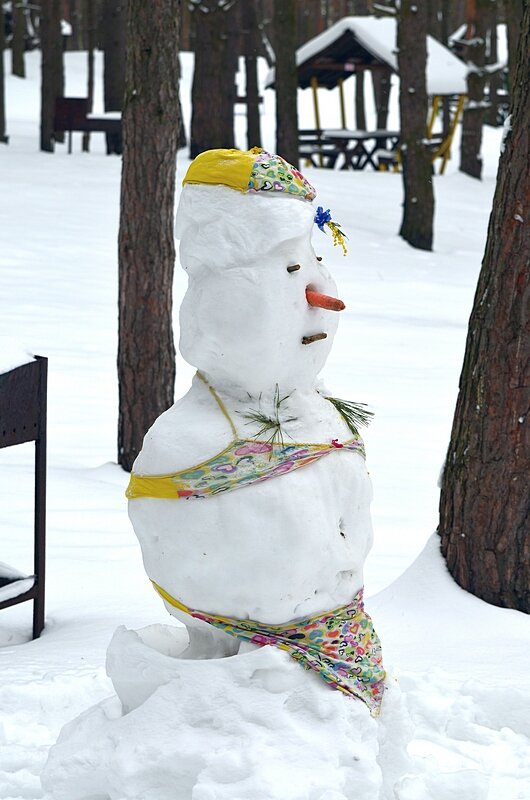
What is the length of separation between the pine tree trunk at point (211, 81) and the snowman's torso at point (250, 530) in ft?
41.8

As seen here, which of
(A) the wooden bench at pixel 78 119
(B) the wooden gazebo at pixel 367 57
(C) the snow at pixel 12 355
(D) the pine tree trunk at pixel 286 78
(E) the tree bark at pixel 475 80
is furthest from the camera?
(B) the wooden gazebo at pixel 367 57

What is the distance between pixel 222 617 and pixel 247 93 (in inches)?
632

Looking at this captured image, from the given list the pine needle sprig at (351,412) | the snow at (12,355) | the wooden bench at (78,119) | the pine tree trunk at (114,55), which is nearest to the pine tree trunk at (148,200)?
the snow at (12,355)

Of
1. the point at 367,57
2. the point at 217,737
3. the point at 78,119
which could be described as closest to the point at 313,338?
the point at 217,737

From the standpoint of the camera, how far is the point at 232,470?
9.17ft

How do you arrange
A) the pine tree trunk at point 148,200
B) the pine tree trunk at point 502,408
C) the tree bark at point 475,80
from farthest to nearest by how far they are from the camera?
the tree bark at point 475,80 → the pine tree trunk at point 148,200 → the pine tree trunk at point 502,408

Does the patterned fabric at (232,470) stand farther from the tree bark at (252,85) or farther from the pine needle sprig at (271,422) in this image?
the tree bark at (252,85)

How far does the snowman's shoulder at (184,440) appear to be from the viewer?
2.82 metres

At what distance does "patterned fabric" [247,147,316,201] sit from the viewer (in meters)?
2.85

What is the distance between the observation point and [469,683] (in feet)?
12.8

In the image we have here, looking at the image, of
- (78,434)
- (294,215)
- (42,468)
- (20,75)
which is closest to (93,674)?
(42,468)

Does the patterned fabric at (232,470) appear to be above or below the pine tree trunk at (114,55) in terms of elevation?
below

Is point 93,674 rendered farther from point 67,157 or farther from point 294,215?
point 67,157

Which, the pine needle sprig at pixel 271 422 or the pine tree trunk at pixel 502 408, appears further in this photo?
the pine tree trunk at pixel 502 408
